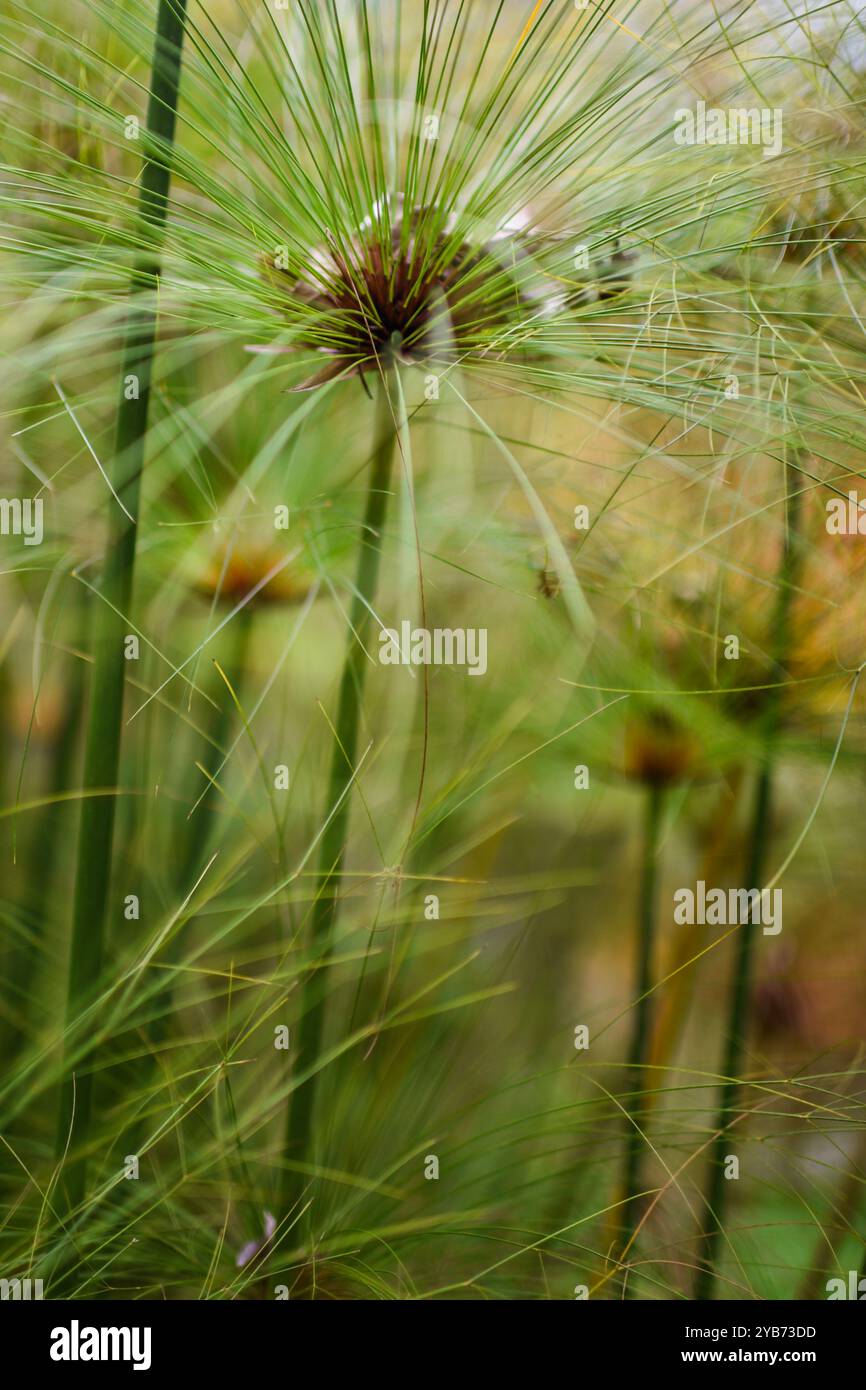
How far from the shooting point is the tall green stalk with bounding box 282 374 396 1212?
493 mm

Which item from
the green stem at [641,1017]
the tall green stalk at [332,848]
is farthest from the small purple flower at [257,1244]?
the green stem at [641,1017]

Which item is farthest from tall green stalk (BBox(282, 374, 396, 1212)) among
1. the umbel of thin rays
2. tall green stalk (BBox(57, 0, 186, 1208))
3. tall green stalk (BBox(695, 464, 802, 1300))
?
tall green stalk (BBox(695, 464, 802, 1300))

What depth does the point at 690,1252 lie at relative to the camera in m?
0.53

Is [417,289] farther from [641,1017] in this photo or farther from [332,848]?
[641,1017]

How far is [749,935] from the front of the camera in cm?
53

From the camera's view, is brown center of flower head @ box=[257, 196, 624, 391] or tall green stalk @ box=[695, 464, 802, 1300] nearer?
brown center of flower head @ box=[257, 196, 624, 391]

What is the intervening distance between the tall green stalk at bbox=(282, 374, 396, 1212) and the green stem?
0.59 feet

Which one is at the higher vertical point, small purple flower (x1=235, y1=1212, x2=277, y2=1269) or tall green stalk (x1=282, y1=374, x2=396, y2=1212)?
tall green stalk (x1=282, y1=374, x2=396, y2=1212)

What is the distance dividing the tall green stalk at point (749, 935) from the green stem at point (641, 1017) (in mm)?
43

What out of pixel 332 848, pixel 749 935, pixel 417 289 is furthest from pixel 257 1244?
pixel 417 289

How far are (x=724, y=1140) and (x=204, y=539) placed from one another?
1.49ft

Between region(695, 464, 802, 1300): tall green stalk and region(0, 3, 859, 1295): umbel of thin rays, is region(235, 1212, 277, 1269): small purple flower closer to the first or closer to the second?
region(0, 3, 859, 1295): umbel of thin rays

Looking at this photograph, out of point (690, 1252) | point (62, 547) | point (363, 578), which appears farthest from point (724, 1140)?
point (62, 547)
